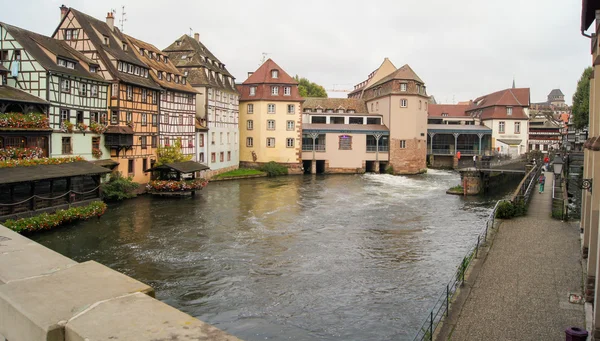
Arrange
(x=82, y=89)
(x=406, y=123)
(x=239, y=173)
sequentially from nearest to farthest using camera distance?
1. (x=82, y=89)
2. (x=239, y=173)
3. (x=406, y=123)

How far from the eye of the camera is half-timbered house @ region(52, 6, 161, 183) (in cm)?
3103

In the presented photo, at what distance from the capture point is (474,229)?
22.7 metres

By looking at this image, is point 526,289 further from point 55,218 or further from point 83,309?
point 55,218

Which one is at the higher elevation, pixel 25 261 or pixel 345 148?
pixel 345 148

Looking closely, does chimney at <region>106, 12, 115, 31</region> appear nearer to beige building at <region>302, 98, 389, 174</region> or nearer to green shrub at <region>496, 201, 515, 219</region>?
beige building at <region>302, 98, 389, 174</region>

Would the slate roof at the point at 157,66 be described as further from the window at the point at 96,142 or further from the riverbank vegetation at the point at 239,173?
the riverbank vegetation at the point at 239,173

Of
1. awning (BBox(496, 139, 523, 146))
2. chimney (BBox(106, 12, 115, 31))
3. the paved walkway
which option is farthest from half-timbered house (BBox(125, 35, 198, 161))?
awning (BBox(496, 139, 523, 146))

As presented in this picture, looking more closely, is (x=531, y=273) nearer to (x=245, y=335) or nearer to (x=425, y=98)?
(x=245, y=335)

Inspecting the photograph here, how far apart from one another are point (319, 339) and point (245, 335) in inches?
64.9

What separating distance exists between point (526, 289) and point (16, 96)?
2411 cm

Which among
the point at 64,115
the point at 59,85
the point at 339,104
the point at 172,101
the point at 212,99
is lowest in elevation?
the point at 64,115

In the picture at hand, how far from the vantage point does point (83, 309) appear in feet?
6.10

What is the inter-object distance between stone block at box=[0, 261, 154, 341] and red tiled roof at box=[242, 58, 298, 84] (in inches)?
2002

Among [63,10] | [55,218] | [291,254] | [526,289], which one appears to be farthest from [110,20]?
[526,289]
